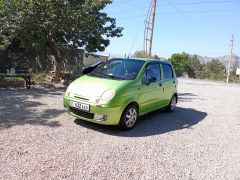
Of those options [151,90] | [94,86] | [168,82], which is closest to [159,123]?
[151,90]

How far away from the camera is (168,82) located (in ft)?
28.4

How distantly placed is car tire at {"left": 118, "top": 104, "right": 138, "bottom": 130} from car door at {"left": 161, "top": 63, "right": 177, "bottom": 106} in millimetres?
1938

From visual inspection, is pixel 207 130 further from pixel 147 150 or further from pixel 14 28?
pixel 14 28

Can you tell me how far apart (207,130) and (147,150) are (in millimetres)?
2701

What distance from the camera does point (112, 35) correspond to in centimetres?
1485

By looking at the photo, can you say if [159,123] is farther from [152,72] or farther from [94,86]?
[94,86]

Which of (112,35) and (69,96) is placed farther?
(112,35)

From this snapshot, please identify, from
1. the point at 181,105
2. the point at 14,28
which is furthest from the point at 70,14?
the point at 181,105

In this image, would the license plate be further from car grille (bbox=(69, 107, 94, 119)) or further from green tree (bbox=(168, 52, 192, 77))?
green tree (bbox=(168, 52, 192, 77))

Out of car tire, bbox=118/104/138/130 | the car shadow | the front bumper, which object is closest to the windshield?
→ car tire, bbox=118/104/138/130

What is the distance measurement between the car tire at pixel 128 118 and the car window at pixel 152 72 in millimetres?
846

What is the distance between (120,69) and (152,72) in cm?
96

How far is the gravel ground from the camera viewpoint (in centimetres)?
439

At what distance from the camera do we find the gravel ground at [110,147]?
4.39 m
